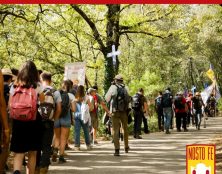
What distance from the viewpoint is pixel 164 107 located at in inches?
878

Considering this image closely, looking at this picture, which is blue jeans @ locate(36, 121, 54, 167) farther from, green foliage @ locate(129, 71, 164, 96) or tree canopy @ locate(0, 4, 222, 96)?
green foliage @ locate(129, 71, 164, 96)

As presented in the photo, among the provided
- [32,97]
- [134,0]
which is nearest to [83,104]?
[134,0]

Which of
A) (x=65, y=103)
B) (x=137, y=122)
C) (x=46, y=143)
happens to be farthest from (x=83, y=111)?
(x=46, y=143)

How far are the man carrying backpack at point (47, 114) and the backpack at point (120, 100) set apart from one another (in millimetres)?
4153

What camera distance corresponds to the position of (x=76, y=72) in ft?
55.5

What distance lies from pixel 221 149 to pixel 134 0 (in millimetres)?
5967

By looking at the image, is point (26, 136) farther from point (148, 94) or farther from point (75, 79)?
point (148, 94)

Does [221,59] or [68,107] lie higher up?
[221,59]

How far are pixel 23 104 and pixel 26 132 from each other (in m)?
0.42

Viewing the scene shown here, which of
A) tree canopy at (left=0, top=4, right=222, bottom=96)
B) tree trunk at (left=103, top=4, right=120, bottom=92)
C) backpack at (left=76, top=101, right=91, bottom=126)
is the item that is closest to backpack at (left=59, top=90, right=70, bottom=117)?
backpack at (left=76, top=101, right=91, bottom=126)

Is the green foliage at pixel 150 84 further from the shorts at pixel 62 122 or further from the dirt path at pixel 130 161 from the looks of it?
the shorts at pixel 62 122

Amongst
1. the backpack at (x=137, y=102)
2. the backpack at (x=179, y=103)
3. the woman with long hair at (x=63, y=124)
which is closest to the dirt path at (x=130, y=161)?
the woman with long hair at (x=63, y=124)

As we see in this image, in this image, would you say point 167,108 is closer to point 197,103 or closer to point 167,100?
point 167,100

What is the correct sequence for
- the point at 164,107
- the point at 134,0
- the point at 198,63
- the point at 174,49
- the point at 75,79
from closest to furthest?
the point at 134,0 → the point at 75,79 → the point at 164,107 → the point at 174,49 → the point at 198,63
